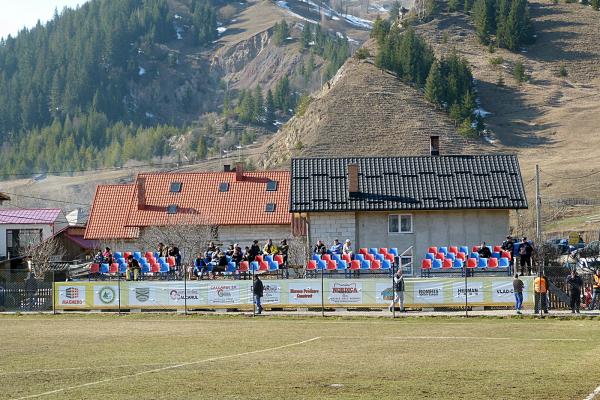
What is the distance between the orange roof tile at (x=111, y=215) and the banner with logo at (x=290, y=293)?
3020 centimetres

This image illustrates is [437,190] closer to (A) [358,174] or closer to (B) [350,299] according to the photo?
(A) [358,174]

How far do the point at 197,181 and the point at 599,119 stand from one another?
8116 centimetres

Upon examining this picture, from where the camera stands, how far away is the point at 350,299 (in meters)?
42.9

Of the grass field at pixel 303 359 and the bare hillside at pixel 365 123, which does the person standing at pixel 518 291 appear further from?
the bare hillside at pixel 365 123

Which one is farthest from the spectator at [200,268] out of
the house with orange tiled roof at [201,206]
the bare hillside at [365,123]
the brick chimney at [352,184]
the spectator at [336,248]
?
the bare hillside at [365,123]

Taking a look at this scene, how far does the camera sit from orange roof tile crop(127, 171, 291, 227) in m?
75.2

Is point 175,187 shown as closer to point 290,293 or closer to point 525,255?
point 290,293

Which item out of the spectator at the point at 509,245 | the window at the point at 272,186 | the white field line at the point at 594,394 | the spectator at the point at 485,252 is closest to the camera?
the white field line at the point at 594,394

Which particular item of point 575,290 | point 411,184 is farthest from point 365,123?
point 575,290

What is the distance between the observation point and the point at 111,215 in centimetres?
7925

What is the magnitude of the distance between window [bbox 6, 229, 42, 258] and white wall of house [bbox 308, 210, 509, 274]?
30.9m

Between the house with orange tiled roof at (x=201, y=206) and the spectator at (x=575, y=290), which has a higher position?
the house with orange tiled roof at (x=201, y=206)

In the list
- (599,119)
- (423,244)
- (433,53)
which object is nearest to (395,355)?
(423,244)

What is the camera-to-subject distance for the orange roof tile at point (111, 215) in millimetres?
76562
